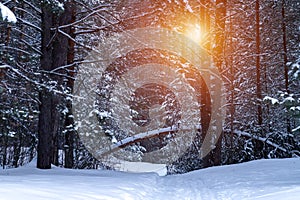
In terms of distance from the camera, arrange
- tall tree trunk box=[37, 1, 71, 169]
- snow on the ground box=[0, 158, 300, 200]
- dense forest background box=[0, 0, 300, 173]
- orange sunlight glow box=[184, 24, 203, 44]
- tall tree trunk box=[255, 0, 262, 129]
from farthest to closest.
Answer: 1. tall tree trunk box=[255, 0, 262, 129]
2. orange sunlight glow box=[184, 24, 203, 44]
3. tall tree trunk box=[37, 1, 71, 169]
4. dense forest background box=[0, 0, 300, 173]
5. snow on the ground box=[0, 158, 300, 200]

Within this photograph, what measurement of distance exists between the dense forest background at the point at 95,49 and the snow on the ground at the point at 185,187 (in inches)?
60.3

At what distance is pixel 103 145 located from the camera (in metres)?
12.8

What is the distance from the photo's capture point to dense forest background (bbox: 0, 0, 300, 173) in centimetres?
973

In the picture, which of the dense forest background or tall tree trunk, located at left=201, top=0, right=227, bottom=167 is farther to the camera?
tall tree trunk, located at left=201, top=0, right=227, bottom=167

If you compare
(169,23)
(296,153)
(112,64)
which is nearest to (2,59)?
(112,64)

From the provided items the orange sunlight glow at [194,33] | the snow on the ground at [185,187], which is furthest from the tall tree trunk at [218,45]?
the snow on the ground at [185,187]

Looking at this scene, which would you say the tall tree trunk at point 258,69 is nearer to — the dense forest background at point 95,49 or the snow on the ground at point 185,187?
the dense forest background at point 95,49

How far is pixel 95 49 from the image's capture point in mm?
12562

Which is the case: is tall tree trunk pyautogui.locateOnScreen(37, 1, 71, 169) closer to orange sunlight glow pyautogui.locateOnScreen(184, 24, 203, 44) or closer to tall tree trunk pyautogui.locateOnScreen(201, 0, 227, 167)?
orange sunlight glow pyautogui.locateOnScreen(184, 24, 203, 44)

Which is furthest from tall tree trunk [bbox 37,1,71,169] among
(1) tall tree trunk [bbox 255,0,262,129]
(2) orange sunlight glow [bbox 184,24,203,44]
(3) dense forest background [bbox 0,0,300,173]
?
(1) tall tree trunk [bbox 255,0,262,129]

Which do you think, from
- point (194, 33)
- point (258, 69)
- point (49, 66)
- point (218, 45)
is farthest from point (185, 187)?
point (258, 69)

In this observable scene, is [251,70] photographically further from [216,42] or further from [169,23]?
[169,23]

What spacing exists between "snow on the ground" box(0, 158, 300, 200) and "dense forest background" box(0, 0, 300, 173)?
1531mm

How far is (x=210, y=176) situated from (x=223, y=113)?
535 centimetres
